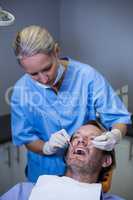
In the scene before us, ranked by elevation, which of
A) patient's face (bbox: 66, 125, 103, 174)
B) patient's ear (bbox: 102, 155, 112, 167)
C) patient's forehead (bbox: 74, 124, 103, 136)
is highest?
patient's forehead (bbox: 74, 124, 103, 136)

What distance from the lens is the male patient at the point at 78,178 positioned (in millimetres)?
1243

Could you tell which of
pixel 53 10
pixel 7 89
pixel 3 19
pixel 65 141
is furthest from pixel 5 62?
pixel 65 141

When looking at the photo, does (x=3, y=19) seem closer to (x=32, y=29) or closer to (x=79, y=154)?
(x=32, y=29)

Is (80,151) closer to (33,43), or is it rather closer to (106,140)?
(106,140)

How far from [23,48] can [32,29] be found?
0.09m

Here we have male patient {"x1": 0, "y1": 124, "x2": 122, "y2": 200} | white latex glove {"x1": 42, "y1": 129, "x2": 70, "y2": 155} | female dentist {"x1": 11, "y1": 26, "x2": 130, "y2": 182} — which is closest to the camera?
male patient {"x1": 0, "y1": 124, "x2": 122, "y2": 200}

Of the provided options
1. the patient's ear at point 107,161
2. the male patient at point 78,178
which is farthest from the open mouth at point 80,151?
the patient's ear at point 107,161

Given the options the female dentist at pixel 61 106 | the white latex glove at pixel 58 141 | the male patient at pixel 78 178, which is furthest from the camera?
the female dentist at pixel 61 106

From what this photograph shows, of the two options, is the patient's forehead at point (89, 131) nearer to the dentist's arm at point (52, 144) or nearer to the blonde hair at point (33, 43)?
the dentist's arm at point (52, 144)

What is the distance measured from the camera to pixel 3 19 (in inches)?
60.5

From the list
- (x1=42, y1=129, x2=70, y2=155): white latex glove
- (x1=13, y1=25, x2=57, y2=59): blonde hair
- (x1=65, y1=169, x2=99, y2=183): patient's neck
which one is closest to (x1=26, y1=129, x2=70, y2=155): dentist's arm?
(x1=42, y1=129, x2=70, y2=155): white latex glove

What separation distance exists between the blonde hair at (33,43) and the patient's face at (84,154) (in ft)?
1.32

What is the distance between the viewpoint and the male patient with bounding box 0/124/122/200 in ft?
4.08

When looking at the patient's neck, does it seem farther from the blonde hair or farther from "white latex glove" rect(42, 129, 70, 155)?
the blonde hair
